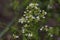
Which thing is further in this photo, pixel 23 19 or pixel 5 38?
pixel 5 38

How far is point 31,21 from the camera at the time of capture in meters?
2.79

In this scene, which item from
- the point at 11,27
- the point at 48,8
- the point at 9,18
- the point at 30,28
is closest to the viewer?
the point at 30,28

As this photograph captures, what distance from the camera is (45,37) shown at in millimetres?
2992

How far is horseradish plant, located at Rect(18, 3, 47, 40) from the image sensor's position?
109 inches

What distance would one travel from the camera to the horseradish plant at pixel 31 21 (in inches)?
109

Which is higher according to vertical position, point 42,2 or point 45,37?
point 42,2

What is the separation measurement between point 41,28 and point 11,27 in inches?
15.5

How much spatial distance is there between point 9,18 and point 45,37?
3.73ft

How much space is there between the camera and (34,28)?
2859mm

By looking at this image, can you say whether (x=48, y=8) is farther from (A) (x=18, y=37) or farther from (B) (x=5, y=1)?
(B) (x=5, y=1)

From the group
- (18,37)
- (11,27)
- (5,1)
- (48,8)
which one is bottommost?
(18,37)

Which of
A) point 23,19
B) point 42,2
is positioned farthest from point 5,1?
point 23,19

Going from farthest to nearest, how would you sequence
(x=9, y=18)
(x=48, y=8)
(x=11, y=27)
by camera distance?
1. (x=9, y=18)
2. (x=48, y=8)
3. (x=11, y=27)

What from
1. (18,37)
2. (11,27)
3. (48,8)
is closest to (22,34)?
(18,37)
